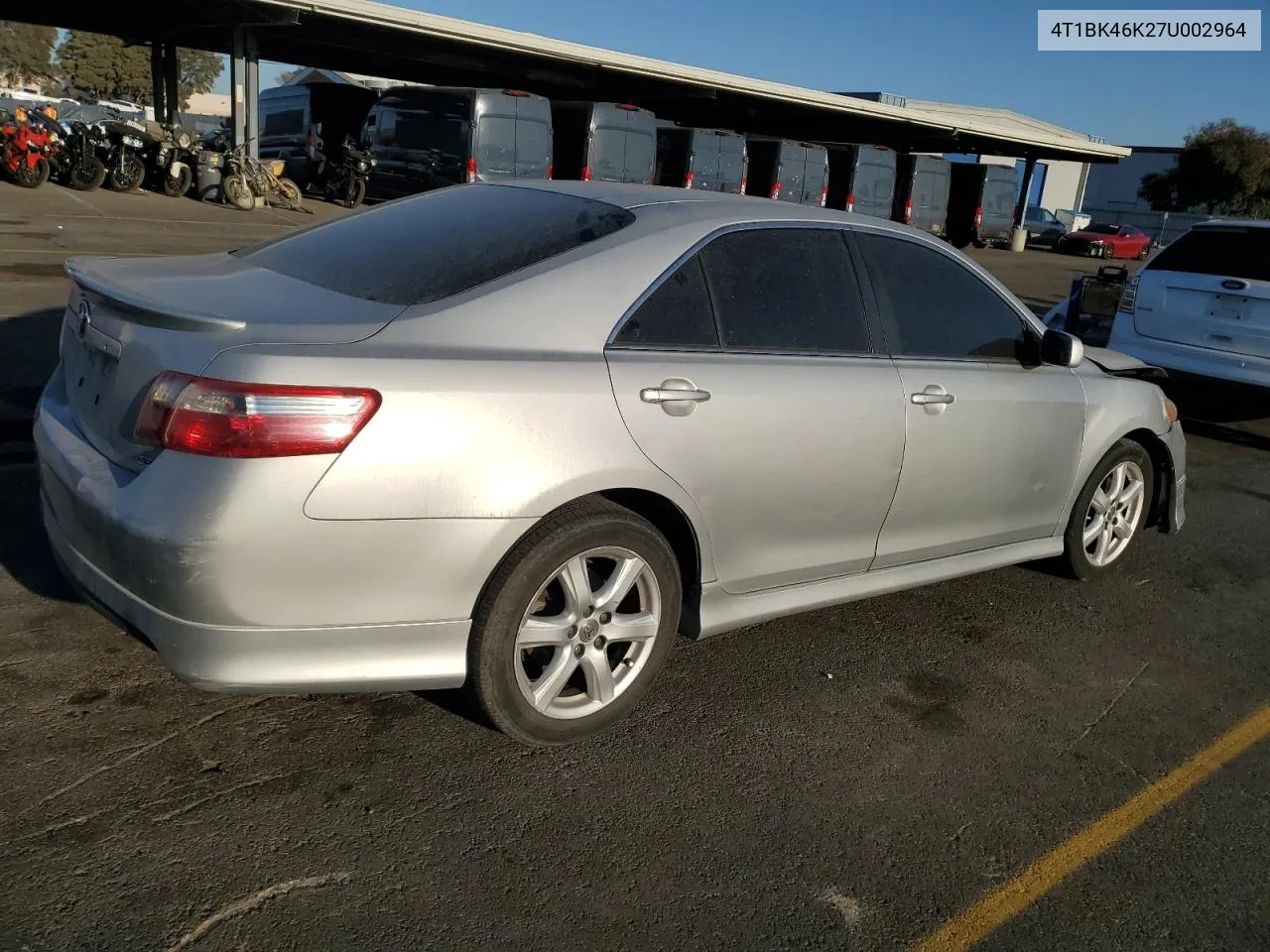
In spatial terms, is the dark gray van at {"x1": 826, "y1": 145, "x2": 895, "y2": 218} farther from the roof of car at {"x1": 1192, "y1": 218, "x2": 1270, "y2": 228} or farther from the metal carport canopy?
the roof of car at {"x1": 1192, "y1": 218, "x2": 1270, "y2": 228}

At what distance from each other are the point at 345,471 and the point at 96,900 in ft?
3.55

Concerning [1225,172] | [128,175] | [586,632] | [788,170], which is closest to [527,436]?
[586,632]

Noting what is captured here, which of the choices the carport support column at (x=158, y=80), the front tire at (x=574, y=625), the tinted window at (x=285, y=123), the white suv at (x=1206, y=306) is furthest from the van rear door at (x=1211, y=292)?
the carport support column at (x=158, y=80)

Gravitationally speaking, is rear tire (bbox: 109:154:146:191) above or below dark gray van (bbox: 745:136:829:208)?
below

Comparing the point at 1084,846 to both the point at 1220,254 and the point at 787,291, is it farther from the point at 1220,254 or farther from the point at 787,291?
the point at 1220,254

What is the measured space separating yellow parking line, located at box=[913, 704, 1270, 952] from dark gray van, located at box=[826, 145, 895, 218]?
25207 millimetres

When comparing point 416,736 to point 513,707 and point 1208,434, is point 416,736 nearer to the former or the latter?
point 513,707

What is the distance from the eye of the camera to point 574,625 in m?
3.11

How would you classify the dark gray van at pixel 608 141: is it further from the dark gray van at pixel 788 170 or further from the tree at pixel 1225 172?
the tree at pixel 1225 172

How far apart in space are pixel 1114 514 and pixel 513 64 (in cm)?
2374

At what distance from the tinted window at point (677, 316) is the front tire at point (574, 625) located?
1.71 ft

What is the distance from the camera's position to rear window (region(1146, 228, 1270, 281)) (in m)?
7.89

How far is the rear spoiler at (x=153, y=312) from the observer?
275 cm

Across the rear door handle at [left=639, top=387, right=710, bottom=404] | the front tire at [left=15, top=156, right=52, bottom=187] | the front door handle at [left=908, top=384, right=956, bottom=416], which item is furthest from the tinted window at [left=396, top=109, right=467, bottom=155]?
the rear door handle at [left=639, top=387, right=710, bottom=404]
